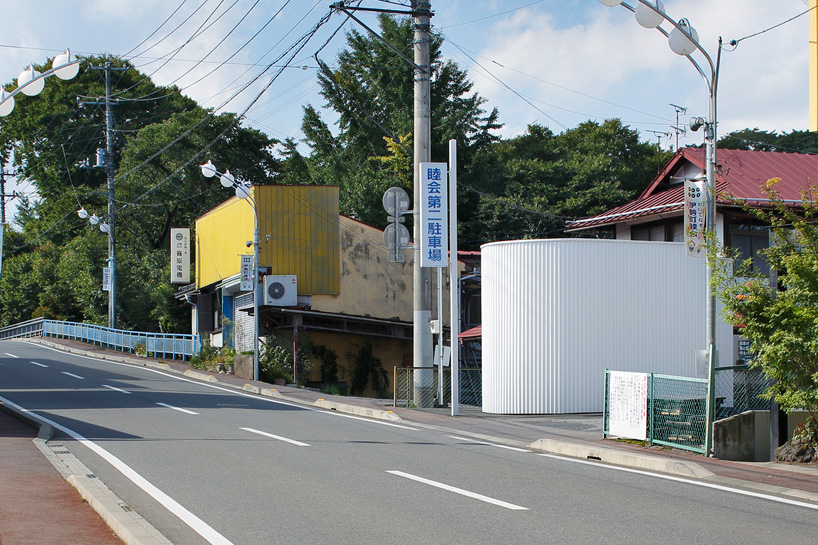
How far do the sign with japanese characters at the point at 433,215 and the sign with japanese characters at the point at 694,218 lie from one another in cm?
651

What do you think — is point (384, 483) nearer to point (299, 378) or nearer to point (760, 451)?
point (760, 451)

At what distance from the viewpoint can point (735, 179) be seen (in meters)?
25.1

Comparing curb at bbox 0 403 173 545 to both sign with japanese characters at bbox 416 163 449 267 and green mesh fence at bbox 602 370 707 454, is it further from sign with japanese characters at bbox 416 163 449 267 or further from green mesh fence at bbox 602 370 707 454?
sign with japanese characters at bbox 416 163 449 267

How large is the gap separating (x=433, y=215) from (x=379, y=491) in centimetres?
1244

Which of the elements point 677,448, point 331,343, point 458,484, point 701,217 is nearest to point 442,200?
point 701,217

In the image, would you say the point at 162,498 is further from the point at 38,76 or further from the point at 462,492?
the point at 38,76

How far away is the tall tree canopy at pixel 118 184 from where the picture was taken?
50.9m

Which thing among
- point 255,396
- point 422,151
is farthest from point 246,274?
point 422,151

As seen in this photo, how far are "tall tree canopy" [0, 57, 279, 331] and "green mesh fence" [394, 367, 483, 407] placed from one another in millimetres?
27150

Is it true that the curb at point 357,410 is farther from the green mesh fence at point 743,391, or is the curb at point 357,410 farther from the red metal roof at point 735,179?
the red metal roof at point 735,179

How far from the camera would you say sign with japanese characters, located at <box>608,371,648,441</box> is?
1410 cm

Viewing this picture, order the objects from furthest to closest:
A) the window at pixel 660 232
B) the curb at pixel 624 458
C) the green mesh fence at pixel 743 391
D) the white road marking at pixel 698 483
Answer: the window at pixel 660 232 → the green mesh fence at pixel 743 391 → the curb at pixel 624 458 → the white road marking at pixel 698 483

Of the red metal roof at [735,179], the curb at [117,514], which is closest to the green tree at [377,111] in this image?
the red metal roof at [735,179]

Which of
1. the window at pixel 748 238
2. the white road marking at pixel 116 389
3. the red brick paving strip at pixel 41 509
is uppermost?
the window at pixel 748 238
